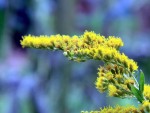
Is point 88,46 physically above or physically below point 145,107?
above

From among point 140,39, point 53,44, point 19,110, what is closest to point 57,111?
point 19,110

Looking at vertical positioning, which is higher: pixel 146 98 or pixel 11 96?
pixel 11 96

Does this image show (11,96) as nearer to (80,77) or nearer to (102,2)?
(80,77)

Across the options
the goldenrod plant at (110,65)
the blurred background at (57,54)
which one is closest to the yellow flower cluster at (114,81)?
the goldenrod plant at (110,65)

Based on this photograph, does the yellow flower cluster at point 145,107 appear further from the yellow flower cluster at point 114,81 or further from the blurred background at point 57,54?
the blurred background at point 57,54

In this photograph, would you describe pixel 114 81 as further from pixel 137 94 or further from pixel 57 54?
pixel 57 54

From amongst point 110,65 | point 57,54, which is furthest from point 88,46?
point 57,54

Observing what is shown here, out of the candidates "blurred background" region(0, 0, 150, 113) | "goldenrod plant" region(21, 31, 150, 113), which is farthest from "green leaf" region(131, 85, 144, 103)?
"blurred background" region(0, 0, 150, 113)
